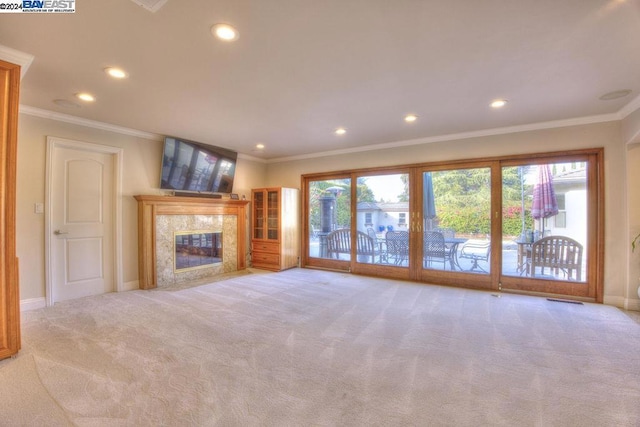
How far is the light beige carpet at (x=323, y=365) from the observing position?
5.42 feet

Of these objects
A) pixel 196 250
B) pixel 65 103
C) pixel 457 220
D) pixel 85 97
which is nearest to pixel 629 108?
pixel 457 220

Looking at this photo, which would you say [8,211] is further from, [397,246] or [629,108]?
[629,108]

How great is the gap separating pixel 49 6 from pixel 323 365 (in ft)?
10.2

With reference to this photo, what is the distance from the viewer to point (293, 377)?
2.01 metres

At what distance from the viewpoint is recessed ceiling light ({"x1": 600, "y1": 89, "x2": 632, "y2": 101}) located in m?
2.93

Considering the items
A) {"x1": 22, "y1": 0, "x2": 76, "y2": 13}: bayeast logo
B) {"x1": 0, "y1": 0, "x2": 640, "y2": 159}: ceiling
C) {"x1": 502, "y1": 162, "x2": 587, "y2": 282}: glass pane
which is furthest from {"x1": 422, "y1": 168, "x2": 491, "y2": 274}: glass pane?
{"x1": 22, "y1": 0, "x2": 76, "y2": 13}: bayeast logo

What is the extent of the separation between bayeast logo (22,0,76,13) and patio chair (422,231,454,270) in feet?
16.1

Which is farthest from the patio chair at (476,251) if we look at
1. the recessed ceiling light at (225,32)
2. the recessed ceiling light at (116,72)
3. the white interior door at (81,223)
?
the white interior door at (81,223)

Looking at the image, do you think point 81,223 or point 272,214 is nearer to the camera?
point 81,223

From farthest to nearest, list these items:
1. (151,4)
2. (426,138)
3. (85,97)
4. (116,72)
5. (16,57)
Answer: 1. (426,138)
2. (85,97)
3. (116,72)
4. (16,57)
5. (151,4)

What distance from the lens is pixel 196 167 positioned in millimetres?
5027

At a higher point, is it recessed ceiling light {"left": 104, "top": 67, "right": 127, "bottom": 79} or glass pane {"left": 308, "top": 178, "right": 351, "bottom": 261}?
recessed ceiling light {"left": 104, "top": 67, "right": 127, "bottom": 79}

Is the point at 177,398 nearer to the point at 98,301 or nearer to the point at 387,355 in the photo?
the point at 387,355

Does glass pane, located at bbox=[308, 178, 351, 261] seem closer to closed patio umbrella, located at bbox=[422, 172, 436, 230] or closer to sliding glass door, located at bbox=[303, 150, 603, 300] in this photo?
sliding glass door, located at bbox=[303, 150, 603, 300]
